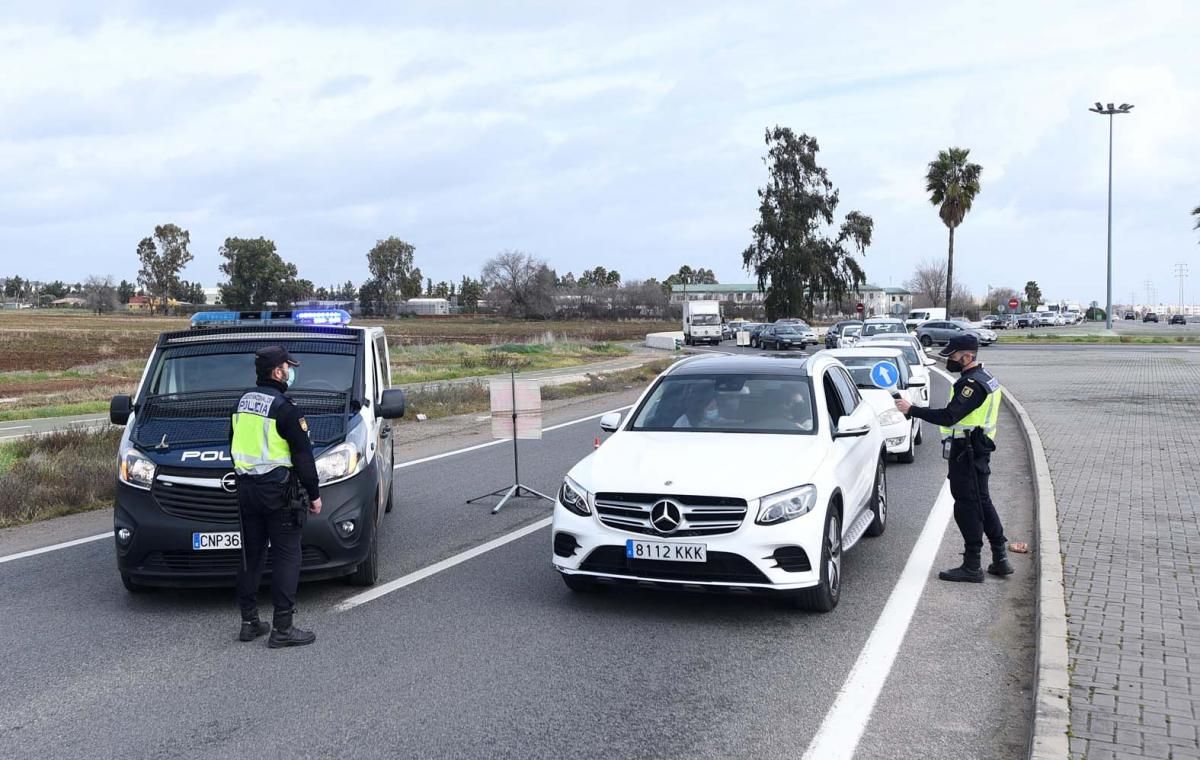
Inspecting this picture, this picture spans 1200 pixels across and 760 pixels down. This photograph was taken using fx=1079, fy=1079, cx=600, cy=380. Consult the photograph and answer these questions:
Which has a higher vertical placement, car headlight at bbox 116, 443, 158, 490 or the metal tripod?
car headlight at bbox 116, 443, 158, 490

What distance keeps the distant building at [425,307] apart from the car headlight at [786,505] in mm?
153930

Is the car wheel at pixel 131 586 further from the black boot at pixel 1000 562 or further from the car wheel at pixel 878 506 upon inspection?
the black boot at pixel 1000 562

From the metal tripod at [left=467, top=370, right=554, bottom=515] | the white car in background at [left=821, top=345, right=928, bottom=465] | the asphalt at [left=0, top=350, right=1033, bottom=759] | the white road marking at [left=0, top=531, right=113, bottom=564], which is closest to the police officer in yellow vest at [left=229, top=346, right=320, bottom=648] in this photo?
the asphalt at [left=0, top=350, right=1033, bottom=759]

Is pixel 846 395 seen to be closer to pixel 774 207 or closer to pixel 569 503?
pixel 569 503

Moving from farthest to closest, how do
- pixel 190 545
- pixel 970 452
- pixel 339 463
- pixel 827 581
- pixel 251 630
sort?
pixel 970 452 → pixel 339 463 → pixel 190 545 → pixel 827 581 → pixel 251 630

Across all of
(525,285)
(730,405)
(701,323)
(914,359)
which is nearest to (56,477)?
(730,405)

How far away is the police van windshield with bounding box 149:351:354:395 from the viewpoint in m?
8.26

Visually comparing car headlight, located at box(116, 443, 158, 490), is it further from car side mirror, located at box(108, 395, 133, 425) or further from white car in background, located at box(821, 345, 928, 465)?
white car in background, located at box(821, 345, 928, 465)

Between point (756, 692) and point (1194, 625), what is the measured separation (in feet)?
9.05

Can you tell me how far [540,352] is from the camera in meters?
52.5

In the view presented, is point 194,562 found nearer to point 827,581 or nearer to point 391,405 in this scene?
point 391,405

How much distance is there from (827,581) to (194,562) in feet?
13.0

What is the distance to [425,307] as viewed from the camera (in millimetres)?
164000

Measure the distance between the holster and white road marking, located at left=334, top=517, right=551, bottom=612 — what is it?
3.37 ft
